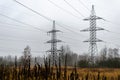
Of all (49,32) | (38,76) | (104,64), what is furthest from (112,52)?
(38,76)

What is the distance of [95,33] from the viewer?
3812 centimetres

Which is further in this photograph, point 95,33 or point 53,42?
point 53,42

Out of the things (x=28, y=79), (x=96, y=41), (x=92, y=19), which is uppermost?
(x=92, y=19)

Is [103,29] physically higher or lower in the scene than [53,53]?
higher

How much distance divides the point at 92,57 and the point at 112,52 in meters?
94.1

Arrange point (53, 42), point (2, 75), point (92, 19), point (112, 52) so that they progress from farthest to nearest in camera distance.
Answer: point (112, 52) < point (53, 42) < point (92, 19) < point (2, 75)

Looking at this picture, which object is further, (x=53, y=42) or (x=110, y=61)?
(x=110, y=61)

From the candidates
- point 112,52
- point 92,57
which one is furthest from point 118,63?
point 112,52

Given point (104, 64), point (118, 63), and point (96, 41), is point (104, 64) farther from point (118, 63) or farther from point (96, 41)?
point (96, 41)

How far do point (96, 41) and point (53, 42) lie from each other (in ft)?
23.9

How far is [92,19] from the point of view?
39156mm

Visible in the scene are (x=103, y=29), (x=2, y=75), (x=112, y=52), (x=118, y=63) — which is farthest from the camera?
(x=112, y=52)

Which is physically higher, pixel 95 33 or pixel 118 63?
pixel 95 33

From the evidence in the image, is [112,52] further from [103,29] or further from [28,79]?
[28,79]
